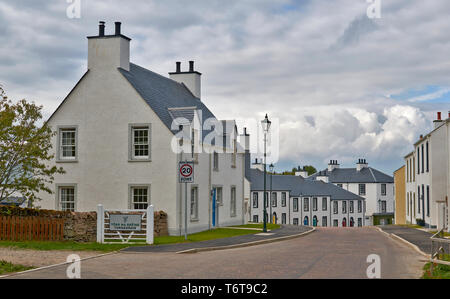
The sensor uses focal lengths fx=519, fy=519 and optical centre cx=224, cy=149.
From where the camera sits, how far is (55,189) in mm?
29266

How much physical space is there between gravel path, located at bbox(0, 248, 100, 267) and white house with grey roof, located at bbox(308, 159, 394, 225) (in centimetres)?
7715

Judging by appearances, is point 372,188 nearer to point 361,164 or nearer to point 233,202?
point 361,164

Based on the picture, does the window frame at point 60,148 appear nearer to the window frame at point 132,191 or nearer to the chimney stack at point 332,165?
the window frame at point 132,191

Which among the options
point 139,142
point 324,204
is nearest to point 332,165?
point 324,204

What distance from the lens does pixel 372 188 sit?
94625mm

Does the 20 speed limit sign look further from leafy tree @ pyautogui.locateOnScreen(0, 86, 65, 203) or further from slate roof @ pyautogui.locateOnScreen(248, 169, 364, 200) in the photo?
slate roof @ pyautogui.locateOnScreen(248, 169, 364, 200)

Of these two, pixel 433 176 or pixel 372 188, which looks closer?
pixel 433 176

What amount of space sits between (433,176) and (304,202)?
49.2 m

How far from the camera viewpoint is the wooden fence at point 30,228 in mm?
22500

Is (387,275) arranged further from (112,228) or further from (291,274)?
(112,228)

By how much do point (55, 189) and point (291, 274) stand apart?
64.0 feet

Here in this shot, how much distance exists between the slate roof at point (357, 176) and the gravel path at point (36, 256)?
3234 inches

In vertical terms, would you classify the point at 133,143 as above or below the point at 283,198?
above

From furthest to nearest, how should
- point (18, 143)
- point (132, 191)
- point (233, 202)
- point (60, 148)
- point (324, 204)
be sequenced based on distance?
point (324, 204), point (233, 202), point (60, 148), point (132, 191), point (18, 143)
